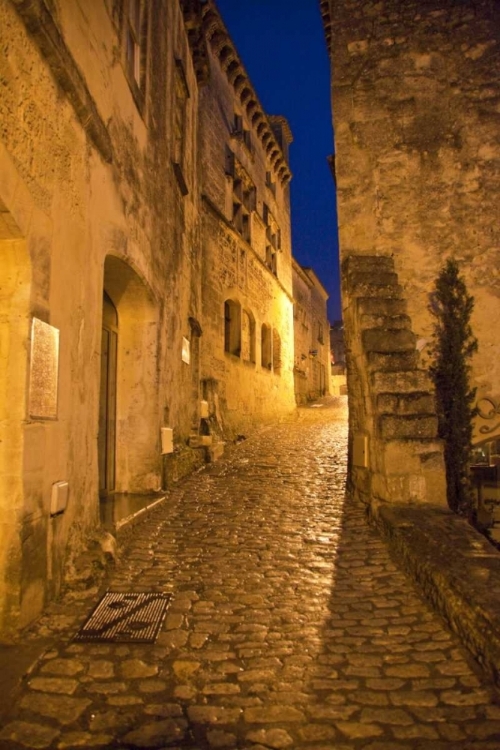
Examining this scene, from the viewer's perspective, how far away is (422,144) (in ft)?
22.9

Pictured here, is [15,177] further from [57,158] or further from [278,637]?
[278,637]

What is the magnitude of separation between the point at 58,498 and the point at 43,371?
0.89 m

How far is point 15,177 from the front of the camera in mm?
2875

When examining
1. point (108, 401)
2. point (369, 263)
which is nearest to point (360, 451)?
point (369, 263)

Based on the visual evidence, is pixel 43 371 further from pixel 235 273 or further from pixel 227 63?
pixel 227 63

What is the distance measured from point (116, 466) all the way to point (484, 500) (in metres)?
4.97

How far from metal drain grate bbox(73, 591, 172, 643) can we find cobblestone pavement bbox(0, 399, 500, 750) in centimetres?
7

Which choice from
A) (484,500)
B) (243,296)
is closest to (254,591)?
(484,500)

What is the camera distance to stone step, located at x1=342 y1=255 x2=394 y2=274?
660 centimetres

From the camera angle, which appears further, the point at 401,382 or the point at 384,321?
the point at 384,321

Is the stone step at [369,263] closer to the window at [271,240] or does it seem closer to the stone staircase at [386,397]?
the stone staircase at [386,397]

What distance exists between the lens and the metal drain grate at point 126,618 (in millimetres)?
2891

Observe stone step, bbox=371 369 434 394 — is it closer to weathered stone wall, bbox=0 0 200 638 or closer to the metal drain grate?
weathered stone wall, bbox=0 0 200 638

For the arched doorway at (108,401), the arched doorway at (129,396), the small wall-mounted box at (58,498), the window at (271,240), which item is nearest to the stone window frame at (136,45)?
the arched doorway at (129,396)
